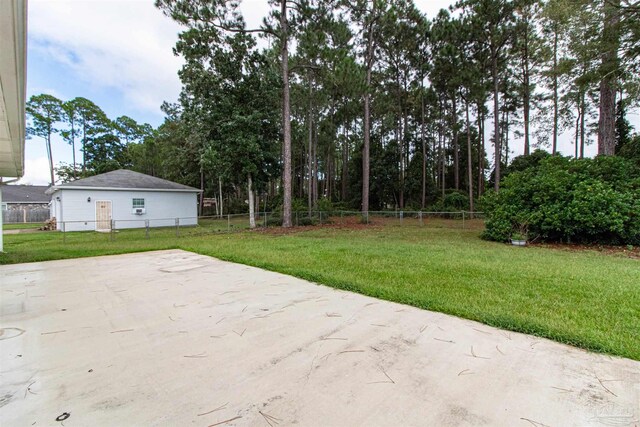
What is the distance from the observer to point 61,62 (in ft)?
31.7

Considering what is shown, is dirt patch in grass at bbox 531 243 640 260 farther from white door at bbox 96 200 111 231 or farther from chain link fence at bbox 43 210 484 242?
white door at bbox 96 200 111 231

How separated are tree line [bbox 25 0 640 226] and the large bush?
218 cm

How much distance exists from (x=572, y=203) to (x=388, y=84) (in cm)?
1724

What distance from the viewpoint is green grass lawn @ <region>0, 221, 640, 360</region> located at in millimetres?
2730

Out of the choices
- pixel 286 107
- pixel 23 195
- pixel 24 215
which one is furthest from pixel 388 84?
pixel 23 195

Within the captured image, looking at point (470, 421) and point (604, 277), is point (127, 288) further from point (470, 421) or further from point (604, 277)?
point (604, 277)

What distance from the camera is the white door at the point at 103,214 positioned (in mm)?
14625

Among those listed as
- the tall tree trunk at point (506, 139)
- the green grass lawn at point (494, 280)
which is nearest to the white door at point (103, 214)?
the green grass lawn at point (494, 280)

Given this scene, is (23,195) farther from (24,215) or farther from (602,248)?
(602,248)

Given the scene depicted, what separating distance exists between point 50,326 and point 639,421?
184 inches

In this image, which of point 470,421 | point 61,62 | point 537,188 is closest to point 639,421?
point 470,421

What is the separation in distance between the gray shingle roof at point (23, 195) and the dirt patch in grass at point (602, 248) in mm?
34443

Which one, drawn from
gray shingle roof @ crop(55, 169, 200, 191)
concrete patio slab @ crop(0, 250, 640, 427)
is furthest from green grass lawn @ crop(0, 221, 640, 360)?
gray shingle roof @ crop(55, 169, 200, 191)

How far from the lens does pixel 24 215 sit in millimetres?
22250
